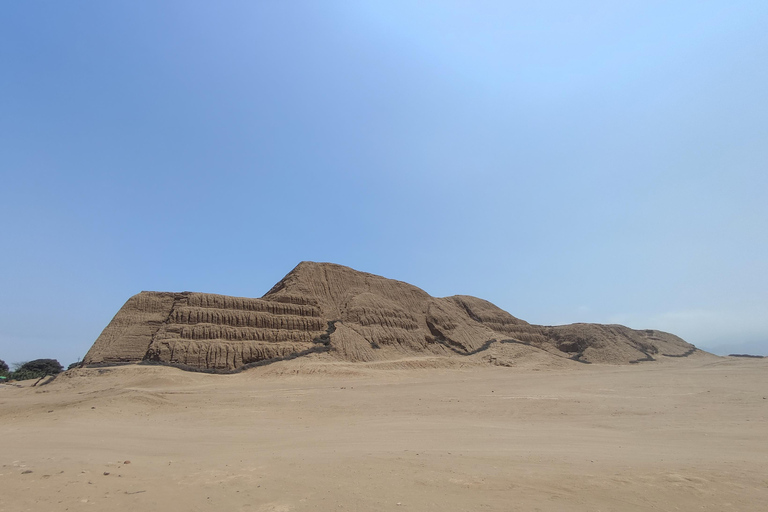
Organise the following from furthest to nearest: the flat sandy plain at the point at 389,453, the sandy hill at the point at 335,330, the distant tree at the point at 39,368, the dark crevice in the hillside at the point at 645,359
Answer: the distant tree at the point at 39,368, the dark crevice in the hillside at the point at 645,359, the sandy hill at the point at 335,330, the flat sandy plain at the point at 389,453

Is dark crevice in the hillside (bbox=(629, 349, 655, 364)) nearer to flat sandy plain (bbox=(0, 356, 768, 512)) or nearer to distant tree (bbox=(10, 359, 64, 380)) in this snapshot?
flat sandy plain (bbox=(0, 356, 768, 512))

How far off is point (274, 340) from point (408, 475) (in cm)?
3280

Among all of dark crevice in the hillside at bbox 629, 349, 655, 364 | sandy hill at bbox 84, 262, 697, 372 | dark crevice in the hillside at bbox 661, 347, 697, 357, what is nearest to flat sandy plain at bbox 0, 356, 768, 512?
sandy hill at bbox 84, 262, 697, 372

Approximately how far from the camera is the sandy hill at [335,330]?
33.3 m

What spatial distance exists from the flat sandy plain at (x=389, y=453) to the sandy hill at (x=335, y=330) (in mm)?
16431

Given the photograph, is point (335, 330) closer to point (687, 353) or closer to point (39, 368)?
point (39, 368)

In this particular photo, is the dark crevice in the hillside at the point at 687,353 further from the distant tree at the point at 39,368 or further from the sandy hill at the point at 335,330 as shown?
the distant tree at the point at 39,368

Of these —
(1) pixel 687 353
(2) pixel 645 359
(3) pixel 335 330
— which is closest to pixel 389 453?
(3) pixel 335 330

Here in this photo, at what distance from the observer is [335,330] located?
41.3 metres

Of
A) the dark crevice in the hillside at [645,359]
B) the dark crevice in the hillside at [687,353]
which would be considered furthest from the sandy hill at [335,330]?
the dark crevice in the hillside at [687,353]

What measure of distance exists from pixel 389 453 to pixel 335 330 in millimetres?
33320

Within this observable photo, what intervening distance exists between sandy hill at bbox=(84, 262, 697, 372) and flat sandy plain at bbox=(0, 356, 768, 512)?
16.4m

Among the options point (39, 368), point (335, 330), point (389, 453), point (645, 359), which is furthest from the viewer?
point (39, 368)

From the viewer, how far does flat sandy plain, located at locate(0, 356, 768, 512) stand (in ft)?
19.7
